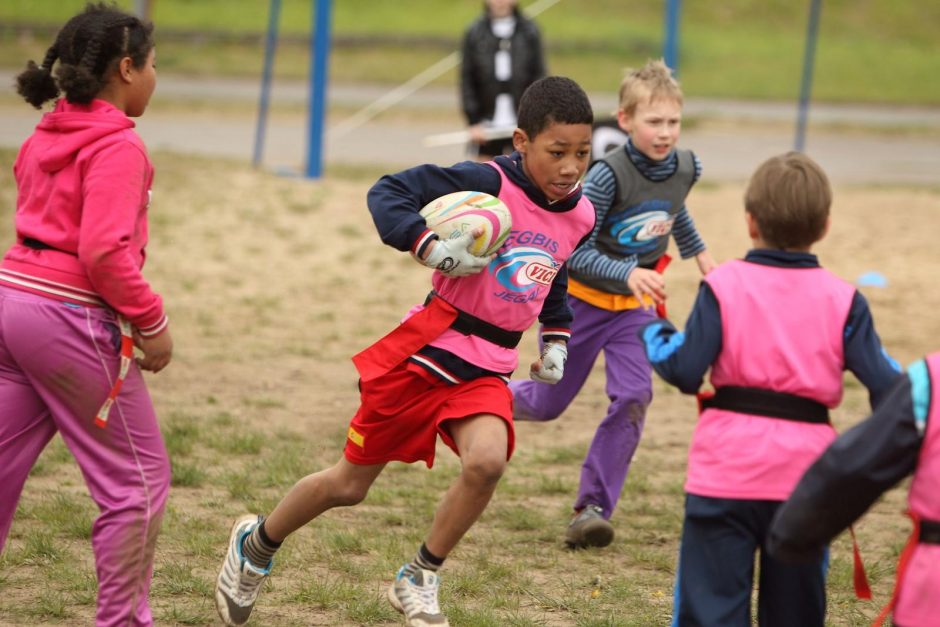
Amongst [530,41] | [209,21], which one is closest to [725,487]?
[530,41]

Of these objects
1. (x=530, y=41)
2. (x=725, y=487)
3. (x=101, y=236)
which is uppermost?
(x=530, y=41)

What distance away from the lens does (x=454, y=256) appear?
3.90m

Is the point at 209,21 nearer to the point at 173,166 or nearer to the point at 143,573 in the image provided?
the point at 173,166

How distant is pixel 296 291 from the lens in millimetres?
10062

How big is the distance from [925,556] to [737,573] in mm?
635

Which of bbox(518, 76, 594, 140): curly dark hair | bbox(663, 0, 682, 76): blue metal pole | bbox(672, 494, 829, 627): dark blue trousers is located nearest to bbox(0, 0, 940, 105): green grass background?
bbox(663, 0, 682, 76): blue metal pole

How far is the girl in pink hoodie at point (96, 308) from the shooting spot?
3.54m

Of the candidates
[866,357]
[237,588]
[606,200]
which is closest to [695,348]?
[866,357]

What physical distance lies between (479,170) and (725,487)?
1.37 meters

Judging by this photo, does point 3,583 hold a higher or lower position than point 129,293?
lower

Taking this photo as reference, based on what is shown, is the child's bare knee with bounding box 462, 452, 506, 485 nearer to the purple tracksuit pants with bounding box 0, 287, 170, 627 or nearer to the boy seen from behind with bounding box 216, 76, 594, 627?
the boy seen from behind with bounding box 216, 76, 594, 627

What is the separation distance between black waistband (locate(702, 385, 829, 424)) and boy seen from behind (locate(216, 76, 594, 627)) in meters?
0.87

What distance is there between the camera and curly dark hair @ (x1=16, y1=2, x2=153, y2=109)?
3.65 metres

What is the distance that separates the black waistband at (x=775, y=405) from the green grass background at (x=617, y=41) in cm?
2077
